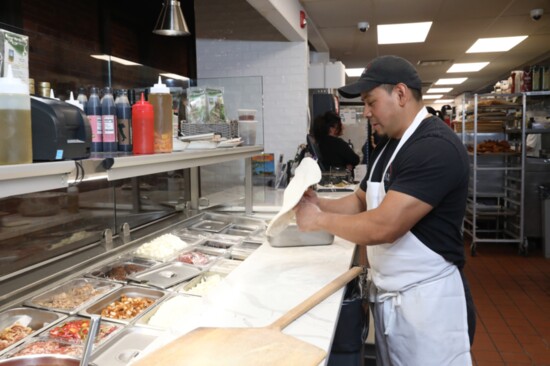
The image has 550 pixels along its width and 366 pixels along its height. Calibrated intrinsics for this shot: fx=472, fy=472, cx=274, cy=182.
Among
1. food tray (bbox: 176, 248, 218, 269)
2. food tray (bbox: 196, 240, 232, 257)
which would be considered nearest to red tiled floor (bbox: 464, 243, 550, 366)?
food tray (bbox: 196, 240, 232, 257)

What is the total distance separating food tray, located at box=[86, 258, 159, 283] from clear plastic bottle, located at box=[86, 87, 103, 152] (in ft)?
2.32

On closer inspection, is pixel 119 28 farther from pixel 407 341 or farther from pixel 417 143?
pixel 407 341

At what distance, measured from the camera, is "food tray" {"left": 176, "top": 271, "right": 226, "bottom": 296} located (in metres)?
2.08

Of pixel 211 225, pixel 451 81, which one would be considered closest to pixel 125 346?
pixel 211 225

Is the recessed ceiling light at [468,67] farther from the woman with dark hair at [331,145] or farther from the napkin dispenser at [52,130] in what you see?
the napkin dispenser at [52,130]

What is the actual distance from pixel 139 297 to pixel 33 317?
445 millimetres

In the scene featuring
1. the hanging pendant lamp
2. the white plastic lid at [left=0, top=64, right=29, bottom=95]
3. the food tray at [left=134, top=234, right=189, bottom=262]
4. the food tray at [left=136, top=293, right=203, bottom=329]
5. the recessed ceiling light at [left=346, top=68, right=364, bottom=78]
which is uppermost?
the recessed ceiling light at [left=346, top=68, right=364, bottom=78]

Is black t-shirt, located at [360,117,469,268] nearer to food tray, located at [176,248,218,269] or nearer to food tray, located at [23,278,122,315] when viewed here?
food tray, located at [176,248,218,269]

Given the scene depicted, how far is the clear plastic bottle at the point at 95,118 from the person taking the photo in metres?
1.68

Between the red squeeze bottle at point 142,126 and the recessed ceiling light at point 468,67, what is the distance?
972 cm

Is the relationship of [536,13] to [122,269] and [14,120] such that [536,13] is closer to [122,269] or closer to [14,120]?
[122,269]

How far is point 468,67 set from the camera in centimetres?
1058

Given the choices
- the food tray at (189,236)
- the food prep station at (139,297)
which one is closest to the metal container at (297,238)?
the food prep station at (139,297)

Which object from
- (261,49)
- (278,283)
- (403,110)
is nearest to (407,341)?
(278,283)
